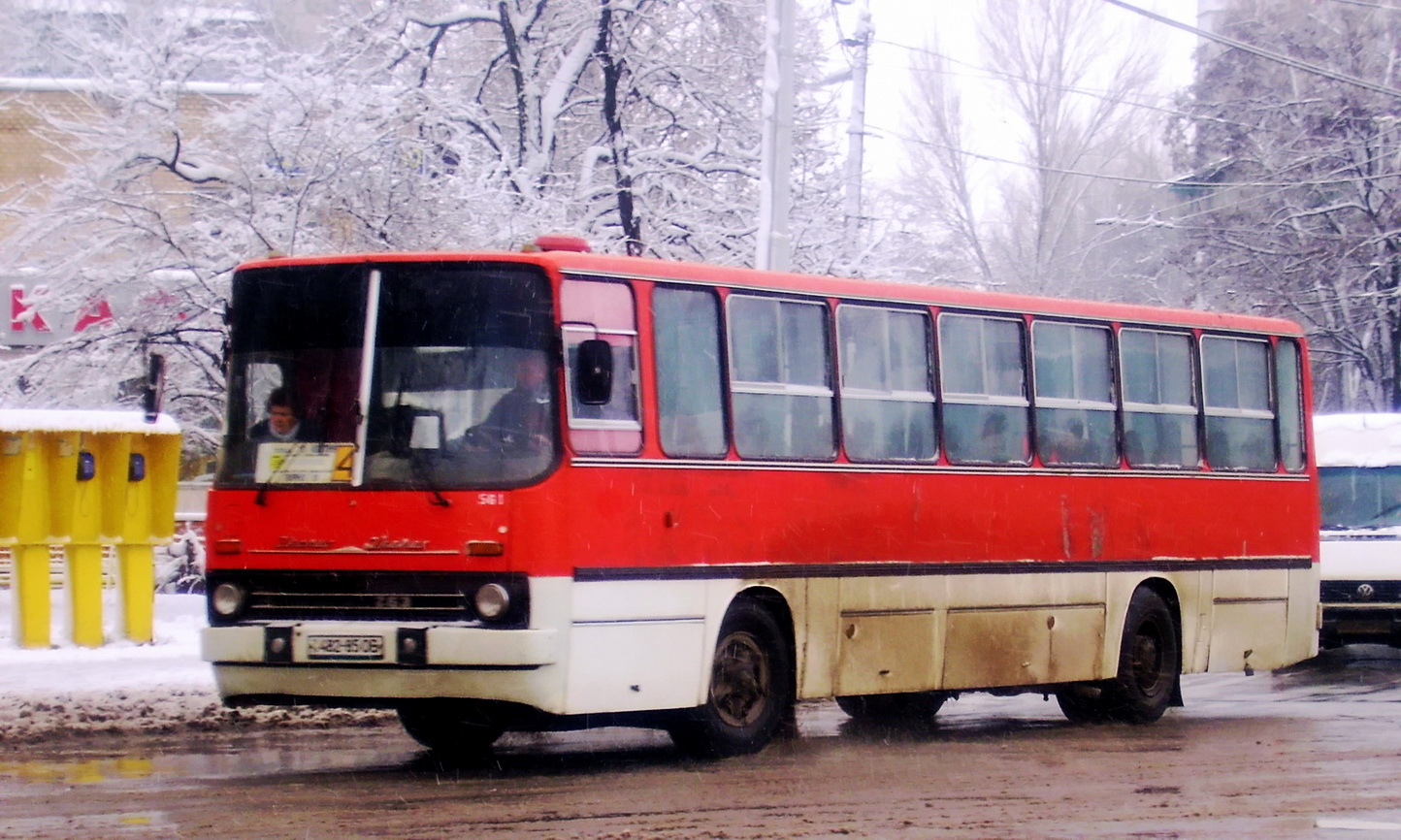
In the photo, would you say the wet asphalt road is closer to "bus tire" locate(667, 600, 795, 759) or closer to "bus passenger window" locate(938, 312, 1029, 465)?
"bus tire" locate(667, 600, 795, 759)

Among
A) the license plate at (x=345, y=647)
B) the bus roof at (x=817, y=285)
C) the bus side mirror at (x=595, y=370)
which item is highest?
the bus roof at (x=817, y=285)

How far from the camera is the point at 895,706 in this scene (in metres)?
14.8

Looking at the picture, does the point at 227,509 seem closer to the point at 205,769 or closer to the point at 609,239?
the point at 205,769

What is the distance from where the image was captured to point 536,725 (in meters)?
11.1

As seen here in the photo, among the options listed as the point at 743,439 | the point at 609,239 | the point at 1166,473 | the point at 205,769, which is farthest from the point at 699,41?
the point at 205,769

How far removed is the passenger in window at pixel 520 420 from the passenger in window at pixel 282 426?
35.1 inches

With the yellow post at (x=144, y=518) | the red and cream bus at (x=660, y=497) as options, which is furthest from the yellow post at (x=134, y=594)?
the red and cream bus at (x=660, y=497)

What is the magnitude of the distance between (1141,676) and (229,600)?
670 cm

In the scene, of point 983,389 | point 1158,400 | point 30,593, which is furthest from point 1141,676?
point 30,593

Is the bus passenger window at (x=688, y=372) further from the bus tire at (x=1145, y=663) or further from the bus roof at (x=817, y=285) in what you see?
the bus tire at (x=1145, y=663)

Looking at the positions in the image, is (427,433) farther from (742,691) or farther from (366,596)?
(742,691)

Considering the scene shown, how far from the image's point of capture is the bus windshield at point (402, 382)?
10.7 m

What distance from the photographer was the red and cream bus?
34.7ft

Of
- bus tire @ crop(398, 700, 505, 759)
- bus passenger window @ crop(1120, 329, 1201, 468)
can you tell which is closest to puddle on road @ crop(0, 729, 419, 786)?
bus tire @ crop(398, 700, 505, 759)
